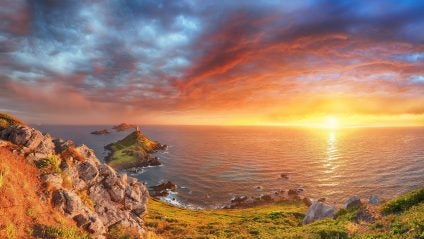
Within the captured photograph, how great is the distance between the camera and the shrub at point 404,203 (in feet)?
89.4

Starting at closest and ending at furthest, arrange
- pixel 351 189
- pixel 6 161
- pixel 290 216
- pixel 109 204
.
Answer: pixel 6 161 < pixel 109 204 < pixel 290 216 < pixel 351 189

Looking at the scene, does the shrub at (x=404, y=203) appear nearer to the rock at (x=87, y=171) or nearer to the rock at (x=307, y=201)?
the rock at (x=87, y=171)

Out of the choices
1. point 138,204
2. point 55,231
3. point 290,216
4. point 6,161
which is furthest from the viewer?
point 290,216

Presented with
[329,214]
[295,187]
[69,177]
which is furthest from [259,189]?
[69,177]

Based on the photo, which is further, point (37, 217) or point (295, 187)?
point (295, 187)

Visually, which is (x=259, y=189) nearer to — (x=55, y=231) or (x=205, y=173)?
(x=205, y=173)

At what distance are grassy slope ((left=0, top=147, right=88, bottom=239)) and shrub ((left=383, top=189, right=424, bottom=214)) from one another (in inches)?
1141

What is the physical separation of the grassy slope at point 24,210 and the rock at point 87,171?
5.33 m

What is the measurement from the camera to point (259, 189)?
10244cm

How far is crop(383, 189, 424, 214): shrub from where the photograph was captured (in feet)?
89.4

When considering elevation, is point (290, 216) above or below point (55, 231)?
below

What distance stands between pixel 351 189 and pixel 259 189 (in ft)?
113

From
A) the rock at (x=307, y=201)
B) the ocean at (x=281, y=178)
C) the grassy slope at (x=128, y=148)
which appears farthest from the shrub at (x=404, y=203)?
the grassy slope at (x=128, y=148)

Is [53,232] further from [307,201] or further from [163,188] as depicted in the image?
[163,188]
